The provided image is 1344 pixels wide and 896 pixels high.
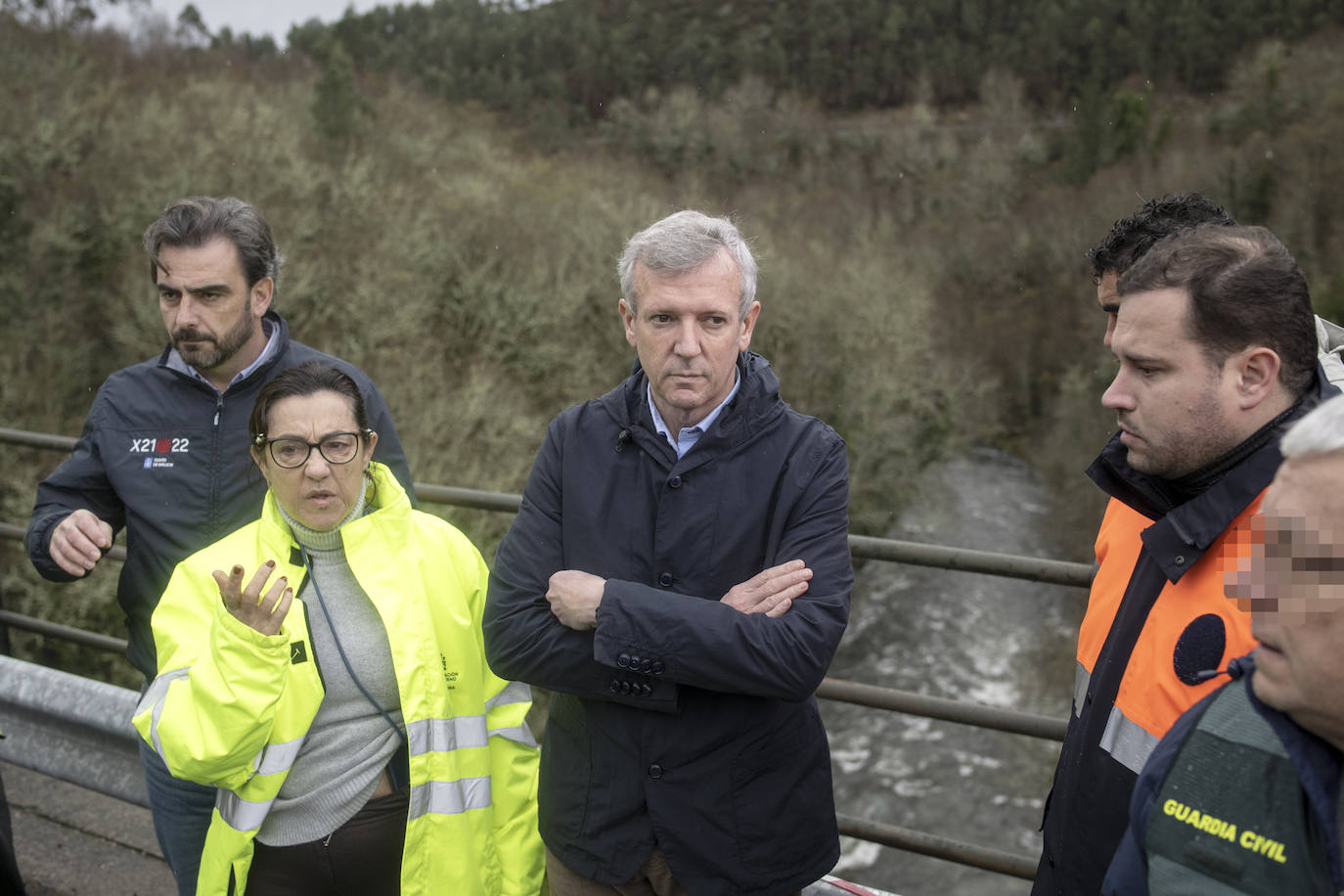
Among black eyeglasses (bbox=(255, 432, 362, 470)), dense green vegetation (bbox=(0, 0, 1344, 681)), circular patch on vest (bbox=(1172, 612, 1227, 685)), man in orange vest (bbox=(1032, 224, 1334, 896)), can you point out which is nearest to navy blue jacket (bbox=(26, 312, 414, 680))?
black eyeglasses (bbox=(255, 432, 362, 470))

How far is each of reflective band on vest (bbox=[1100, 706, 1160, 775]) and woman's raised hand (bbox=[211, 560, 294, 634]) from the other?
1573 millimetres

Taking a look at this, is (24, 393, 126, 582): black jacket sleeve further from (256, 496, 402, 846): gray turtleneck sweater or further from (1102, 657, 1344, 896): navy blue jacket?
(1102, 657, 1344, 896): navy blue jacket

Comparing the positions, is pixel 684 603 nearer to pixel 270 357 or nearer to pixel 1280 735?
pixel 1280 735

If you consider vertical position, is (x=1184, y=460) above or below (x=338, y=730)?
above

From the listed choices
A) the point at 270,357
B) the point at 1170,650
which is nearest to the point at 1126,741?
the point at 1170,650

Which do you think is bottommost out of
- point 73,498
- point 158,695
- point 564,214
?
point 158,695

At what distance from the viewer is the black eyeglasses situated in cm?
238

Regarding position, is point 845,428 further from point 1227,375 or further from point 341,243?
point 1227,375

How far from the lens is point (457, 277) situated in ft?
76.3

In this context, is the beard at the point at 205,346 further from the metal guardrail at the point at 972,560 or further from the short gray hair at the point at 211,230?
the metal guardrail at the point at 972,560

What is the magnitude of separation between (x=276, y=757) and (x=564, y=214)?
26685mm

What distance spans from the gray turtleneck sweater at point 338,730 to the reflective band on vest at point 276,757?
0.08 metres

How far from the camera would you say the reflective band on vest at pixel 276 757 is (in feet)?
7.26

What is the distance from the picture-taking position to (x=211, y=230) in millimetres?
2916
